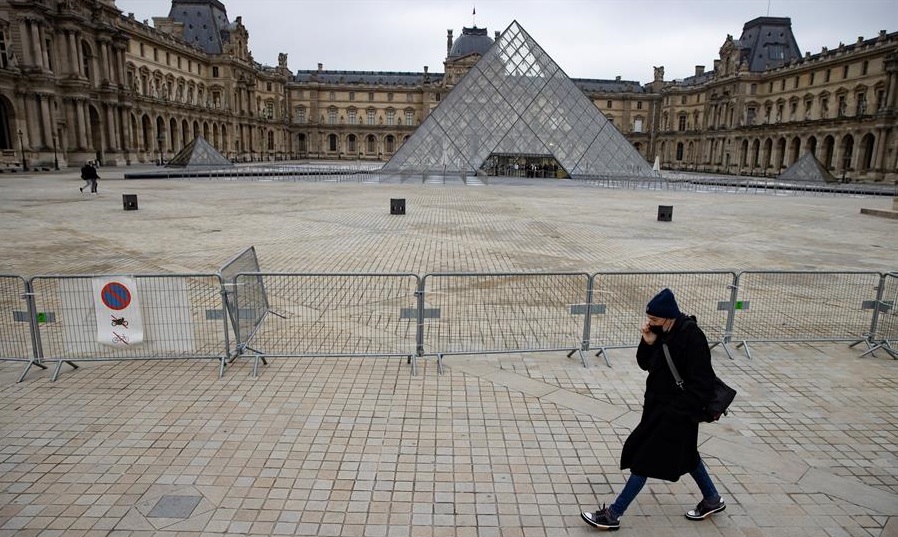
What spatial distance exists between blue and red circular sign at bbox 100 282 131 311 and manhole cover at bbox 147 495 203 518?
2852 mm

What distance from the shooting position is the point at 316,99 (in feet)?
317

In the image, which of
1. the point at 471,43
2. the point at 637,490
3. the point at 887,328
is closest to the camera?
the point at 637,490

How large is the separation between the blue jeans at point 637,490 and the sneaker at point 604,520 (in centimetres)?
4

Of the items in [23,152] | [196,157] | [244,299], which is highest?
[23,152]

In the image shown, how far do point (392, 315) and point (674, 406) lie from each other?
5418 mm

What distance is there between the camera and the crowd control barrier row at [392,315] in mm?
6445

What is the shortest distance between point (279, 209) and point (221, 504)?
18406 millimetres

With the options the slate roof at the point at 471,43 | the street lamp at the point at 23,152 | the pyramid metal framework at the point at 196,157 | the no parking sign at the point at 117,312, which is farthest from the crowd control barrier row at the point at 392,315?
the slate roof at the point at 471,43

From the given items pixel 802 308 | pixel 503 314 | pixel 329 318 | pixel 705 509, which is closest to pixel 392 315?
pixel 329 318

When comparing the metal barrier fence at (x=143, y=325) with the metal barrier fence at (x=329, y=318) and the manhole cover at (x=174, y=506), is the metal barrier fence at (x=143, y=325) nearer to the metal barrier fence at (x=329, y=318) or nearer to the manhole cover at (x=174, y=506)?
the metal barrier fence at (x=329, y=318)

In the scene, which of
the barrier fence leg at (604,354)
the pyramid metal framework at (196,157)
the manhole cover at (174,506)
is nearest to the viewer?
the manhole cover at (174,506)

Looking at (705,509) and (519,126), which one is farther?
(519,126)

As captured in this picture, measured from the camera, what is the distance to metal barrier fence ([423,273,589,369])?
7.19m

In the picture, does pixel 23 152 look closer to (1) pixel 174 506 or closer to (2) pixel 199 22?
(2) pixel 199 22
